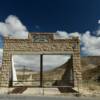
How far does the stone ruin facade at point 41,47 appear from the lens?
2643cm

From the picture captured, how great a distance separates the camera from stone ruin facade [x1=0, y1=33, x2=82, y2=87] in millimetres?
26430

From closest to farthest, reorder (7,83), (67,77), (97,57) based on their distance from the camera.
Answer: (7,83) → (67,77) → (97,57)

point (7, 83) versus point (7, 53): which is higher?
point (7, 53)

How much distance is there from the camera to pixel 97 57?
7544cm

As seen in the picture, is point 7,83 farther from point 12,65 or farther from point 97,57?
point 97,57

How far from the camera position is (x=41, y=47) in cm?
2662

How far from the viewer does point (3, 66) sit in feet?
86.0

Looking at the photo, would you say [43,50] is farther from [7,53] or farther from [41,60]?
[7,53]

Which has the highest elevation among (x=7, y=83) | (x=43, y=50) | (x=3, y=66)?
(x=43, y=50)

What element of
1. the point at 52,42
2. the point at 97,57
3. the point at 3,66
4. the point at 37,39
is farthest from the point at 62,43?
the point at 97,57

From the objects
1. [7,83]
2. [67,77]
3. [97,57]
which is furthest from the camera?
[97,57]

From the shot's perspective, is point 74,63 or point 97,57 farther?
point 97,57

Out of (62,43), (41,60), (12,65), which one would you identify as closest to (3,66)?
(12,65)

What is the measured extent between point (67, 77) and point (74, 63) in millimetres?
3190
